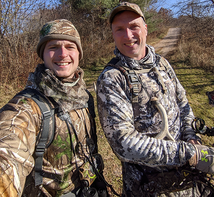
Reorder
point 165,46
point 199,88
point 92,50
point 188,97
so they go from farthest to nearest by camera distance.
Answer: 1. point 165,46
2. point 92,50
3. point 199,88
4. point 188,97

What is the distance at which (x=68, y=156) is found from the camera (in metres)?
1.58

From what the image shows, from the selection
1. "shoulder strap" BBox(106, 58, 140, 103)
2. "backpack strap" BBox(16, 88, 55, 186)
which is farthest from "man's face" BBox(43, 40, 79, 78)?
"shoulder strap" BBox(106, 58, 140, 103)

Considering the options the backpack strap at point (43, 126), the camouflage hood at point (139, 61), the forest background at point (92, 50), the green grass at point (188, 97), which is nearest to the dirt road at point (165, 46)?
the forest background at point (92, 50)

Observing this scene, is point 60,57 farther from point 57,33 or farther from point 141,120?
point 141,120

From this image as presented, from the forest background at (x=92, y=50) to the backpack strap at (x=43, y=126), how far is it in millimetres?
2161

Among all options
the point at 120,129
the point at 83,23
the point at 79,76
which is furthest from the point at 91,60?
the point at 120,129

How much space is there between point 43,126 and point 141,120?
89 centimetres

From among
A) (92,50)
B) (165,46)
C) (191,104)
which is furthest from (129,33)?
(165,46)

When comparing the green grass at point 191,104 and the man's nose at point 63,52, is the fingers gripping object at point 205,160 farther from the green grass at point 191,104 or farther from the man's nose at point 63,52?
the green grass at point 191,104

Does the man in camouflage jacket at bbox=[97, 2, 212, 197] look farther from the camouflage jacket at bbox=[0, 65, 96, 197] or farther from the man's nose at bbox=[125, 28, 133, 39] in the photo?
the camouflage jacket at bbox=[0, 65, 96, 197]

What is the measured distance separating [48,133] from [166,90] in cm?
122

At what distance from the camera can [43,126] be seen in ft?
4.55

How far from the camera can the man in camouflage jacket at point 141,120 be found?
134 cm

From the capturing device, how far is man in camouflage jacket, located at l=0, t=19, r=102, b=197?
1.13 metres
